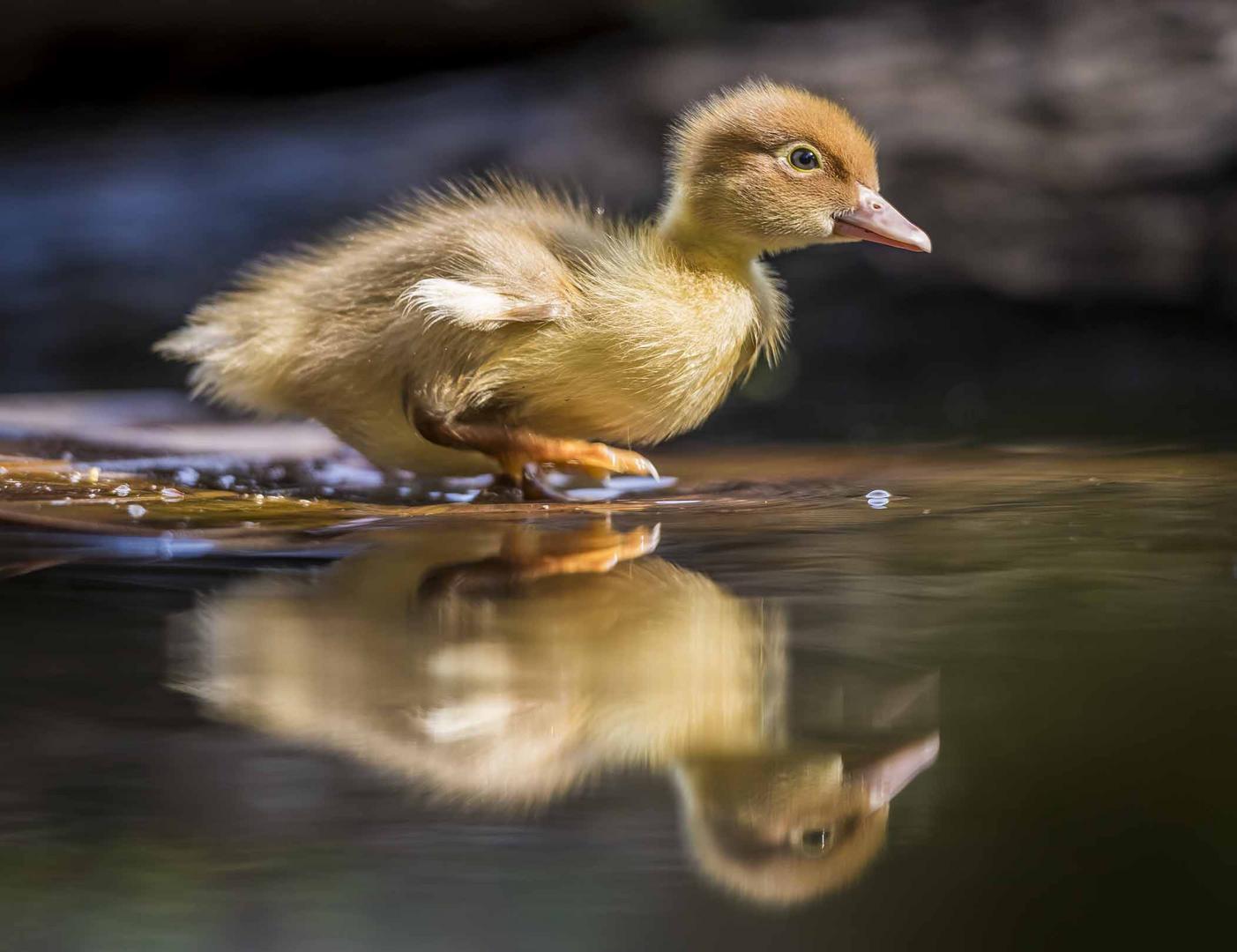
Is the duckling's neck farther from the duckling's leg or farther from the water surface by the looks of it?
the water surface

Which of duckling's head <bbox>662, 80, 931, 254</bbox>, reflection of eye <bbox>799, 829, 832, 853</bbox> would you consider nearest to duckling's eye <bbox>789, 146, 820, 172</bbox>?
duckling's head <bbox>662, 80, 931, 254</bbox>

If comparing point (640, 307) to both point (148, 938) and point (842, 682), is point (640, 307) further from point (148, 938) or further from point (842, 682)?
point (148, 938)

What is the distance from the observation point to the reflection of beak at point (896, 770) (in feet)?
4.63

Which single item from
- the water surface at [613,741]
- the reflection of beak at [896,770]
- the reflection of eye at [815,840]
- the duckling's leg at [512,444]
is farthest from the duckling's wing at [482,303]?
the reflection of eye at [815,840]

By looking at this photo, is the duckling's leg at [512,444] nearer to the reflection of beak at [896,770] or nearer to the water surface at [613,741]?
the water surface at [613,741]

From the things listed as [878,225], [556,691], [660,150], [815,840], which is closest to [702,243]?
[878,225]

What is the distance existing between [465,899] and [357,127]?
6.04 m

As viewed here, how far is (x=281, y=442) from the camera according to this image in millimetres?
4258

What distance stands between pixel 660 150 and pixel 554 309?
3.64 meters

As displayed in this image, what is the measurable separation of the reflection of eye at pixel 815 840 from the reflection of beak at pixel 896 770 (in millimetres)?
63

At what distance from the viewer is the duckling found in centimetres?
312

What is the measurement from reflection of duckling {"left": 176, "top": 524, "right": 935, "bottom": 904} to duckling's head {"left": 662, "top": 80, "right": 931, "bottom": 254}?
4.02 ft

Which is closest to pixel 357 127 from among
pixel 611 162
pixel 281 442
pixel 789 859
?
pixel 611 162

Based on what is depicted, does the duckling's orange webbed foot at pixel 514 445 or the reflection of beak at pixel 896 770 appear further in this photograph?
the duckling's orange webbed foot at pixel 514 445
